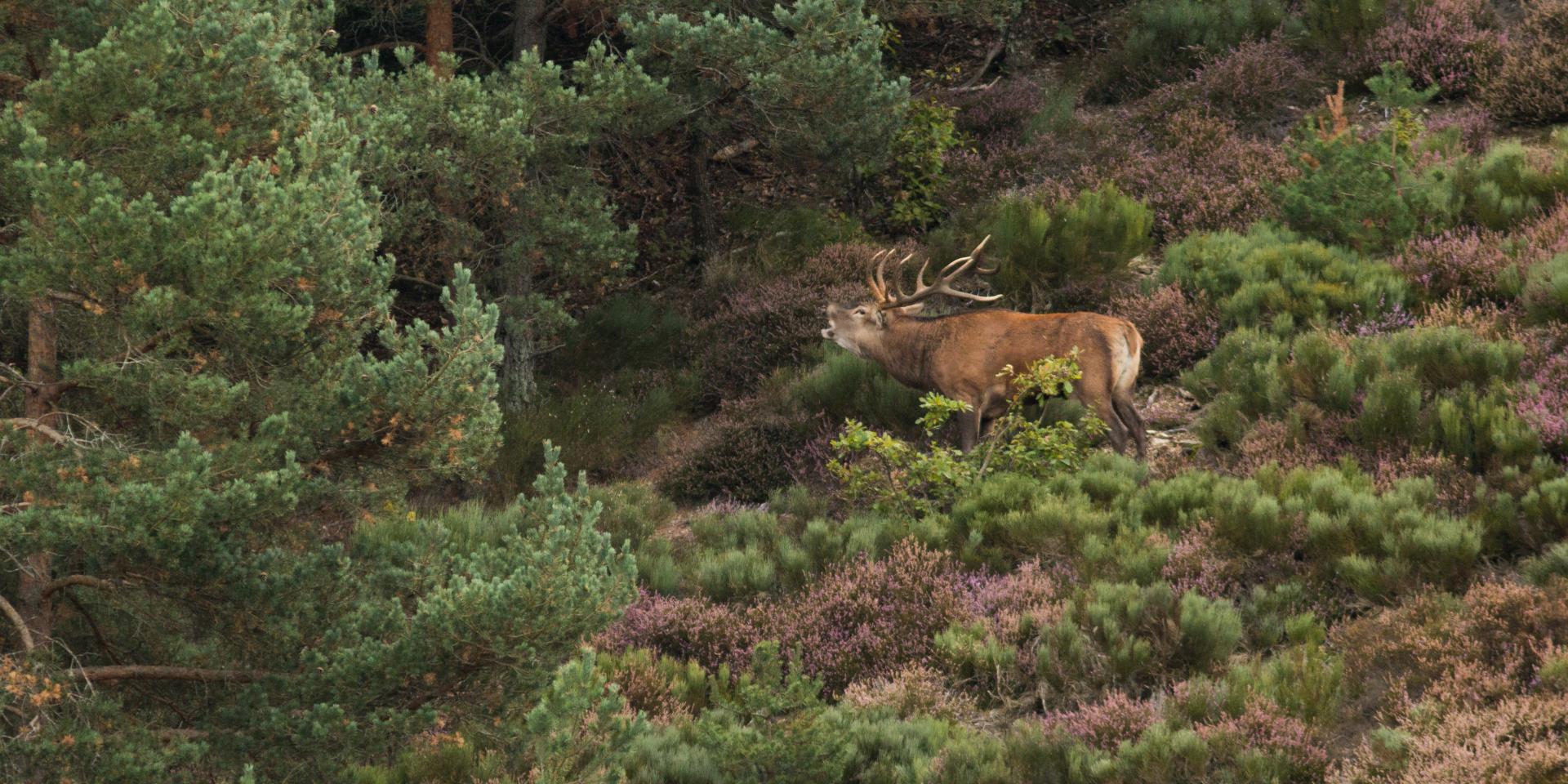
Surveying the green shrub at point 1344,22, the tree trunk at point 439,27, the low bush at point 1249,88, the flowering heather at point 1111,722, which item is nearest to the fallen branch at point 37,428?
the flowering heather at point 1111,722

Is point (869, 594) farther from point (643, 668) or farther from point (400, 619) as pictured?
point (400, 619)

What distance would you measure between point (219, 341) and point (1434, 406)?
700 cm

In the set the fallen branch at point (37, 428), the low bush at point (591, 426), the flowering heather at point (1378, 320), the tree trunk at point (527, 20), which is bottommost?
the low bush at point (591, 426)

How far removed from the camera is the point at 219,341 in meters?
6.75

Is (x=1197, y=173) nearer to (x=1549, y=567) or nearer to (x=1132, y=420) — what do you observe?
(x=1132, y=420)

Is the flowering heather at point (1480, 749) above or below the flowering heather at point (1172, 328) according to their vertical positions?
above

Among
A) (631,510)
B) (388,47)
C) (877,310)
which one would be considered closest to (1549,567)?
(877,310)

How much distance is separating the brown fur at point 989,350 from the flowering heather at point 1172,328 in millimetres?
680

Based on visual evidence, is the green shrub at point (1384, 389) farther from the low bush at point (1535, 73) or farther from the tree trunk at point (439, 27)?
the tree trunk at point (439, 27)

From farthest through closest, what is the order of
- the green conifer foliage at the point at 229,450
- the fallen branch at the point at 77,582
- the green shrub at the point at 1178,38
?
the green shrub at the point at 1178,38 → the fallen branch at the point at 77,582 → the green conifer foliage at the point at 229,450

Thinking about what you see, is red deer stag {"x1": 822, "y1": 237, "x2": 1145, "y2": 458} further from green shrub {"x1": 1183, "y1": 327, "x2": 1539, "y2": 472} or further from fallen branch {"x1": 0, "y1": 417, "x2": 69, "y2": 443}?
fallen branch {"x1": 0, "y1": 417, "x2": 69, "y2": 443}

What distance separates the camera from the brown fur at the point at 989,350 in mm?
9969

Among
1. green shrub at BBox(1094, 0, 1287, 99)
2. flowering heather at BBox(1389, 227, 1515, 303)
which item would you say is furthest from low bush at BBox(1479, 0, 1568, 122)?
flowering heather at BBox(1389, 227, 1515, 303)

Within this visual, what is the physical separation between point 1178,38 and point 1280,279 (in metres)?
5.73
